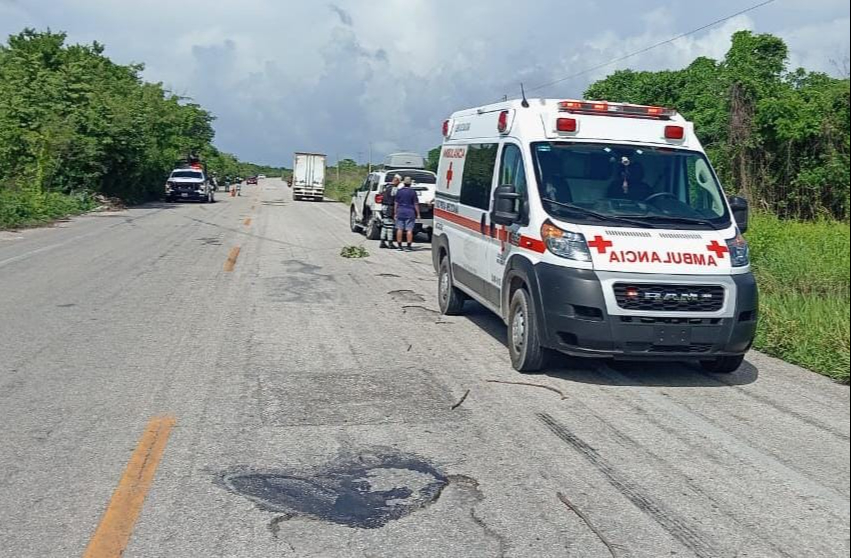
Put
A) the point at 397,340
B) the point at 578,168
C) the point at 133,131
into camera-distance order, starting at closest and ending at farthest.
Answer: the point at 578,168 → the point at 397,340 → the point at 133,131

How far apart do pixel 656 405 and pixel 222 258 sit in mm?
12465

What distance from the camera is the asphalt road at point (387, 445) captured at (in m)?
4.51

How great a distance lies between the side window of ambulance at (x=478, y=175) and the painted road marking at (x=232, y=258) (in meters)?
6.81

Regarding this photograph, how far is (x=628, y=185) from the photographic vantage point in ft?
27.0

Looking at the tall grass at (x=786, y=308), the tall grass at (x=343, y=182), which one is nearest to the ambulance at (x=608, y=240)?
the tall grass at (x=786, y=308)

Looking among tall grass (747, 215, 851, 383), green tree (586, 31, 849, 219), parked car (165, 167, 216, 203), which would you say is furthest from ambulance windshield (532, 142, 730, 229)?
parked car (165, 167, 216, 203)

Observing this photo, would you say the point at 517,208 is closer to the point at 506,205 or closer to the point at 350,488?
the point at 506,205

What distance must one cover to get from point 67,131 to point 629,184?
31088 millimetres

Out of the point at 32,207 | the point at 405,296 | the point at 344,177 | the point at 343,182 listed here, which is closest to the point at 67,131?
the point at 32,207

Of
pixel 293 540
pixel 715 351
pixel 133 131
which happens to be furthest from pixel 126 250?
pixel 133 131

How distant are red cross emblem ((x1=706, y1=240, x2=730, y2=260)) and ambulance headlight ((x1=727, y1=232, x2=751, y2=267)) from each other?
2.5 inches

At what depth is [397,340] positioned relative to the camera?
966cm

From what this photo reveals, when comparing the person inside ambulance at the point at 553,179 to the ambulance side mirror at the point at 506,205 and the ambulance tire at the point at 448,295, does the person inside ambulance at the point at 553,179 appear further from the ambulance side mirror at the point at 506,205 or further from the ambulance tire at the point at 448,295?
the ambulance tire at the point at 448,295

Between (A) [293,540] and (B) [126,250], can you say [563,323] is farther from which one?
(B) [126,250]
